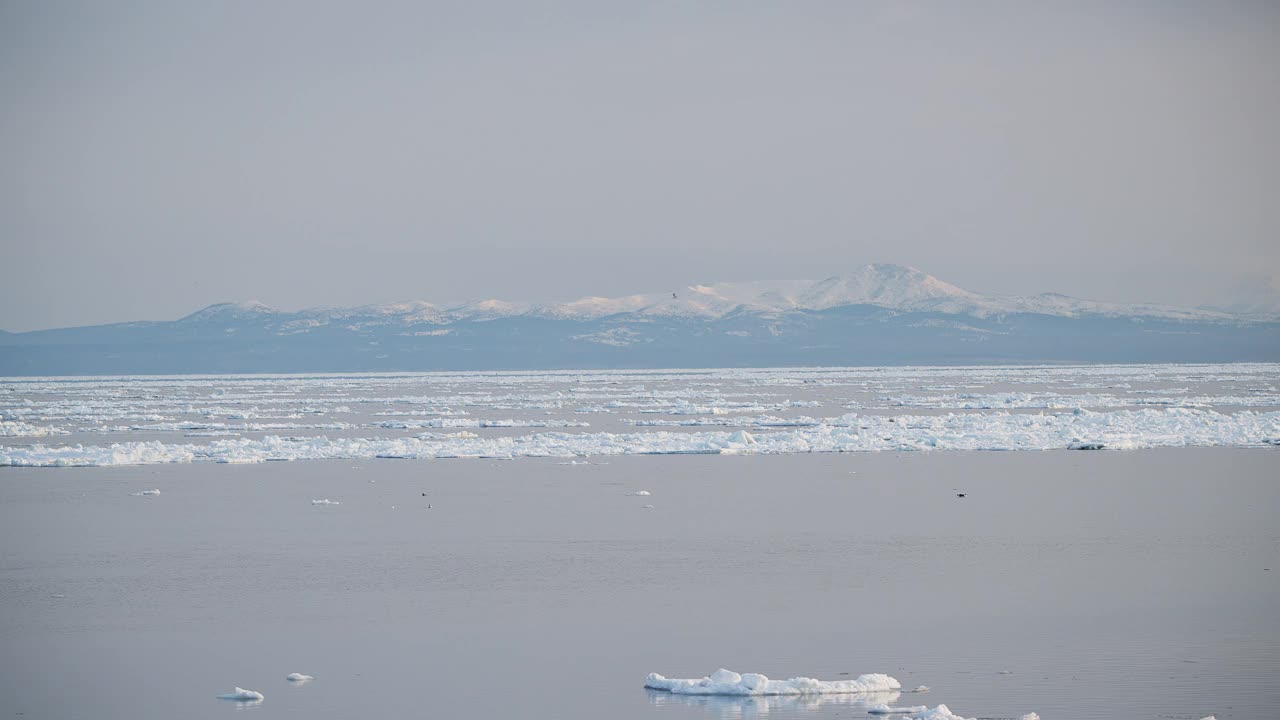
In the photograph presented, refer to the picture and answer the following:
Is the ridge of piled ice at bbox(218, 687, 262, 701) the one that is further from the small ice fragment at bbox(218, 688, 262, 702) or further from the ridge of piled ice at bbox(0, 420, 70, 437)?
the ridge of piled ice at bbox(0, 420, 70, 437)

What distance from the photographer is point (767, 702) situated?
888 centimetres

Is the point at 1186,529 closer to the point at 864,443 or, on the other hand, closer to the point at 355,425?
the point at 864,443

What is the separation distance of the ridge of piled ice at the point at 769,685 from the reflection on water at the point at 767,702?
36 mm

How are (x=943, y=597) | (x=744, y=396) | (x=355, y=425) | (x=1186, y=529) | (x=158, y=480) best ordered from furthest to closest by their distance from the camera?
(x=744, y=396) < (x=355, y=425) < (x=158, y=480) < (x=1186, y=529) < (x=943, y=597)

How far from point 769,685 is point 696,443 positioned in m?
19.1

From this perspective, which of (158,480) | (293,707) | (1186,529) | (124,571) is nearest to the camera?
(293,707)

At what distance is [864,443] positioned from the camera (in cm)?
2792

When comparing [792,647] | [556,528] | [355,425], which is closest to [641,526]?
[556,528]

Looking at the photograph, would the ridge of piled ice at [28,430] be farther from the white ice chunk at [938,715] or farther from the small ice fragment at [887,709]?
the white ice chunk at [938,715]

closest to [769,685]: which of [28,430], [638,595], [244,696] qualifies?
[244,696]

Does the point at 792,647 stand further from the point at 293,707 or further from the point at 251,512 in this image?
the point at 251,512

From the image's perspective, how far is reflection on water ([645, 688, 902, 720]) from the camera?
868 centimetres

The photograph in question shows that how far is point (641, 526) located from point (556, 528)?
965 millimetres

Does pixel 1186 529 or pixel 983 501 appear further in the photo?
pixel 983 501
